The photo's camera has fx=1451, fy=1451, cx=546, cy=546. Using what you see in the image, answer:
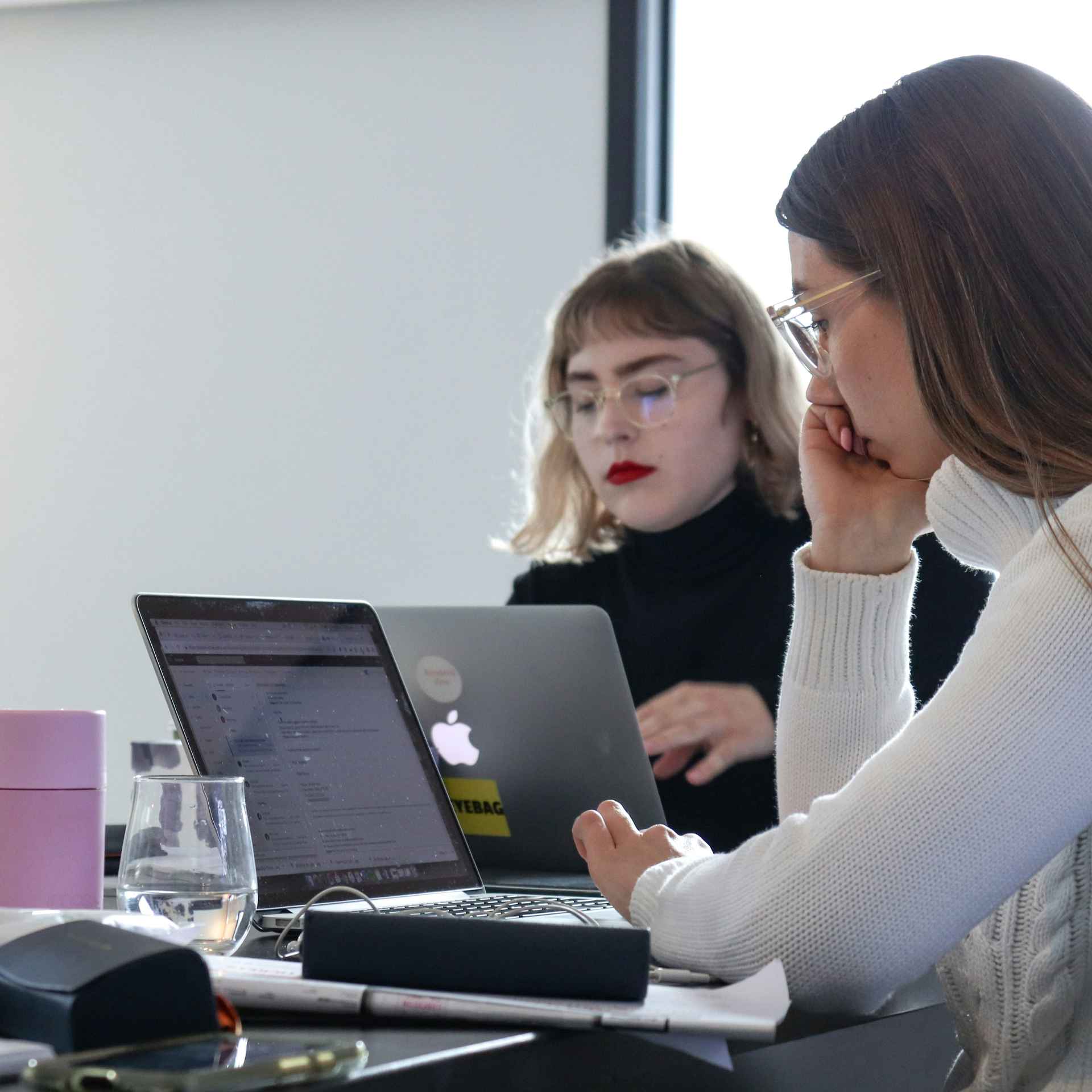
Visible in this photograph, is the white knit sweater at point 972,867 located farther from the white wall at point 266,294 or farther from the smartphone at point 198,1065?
the white wall at point 266,294

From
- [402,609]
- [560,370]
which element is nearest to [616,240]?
[560,370]

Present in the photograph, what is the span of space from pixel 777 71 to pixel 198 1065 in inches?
119

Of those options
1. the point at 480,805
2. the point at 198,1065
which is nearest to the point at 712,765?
the point at 480,805

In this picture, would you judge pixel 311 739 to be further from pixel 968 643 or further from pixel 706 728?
pixel 706 728

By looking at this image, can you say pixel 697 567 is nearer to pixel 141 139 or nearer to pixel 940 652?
pixel 940 652

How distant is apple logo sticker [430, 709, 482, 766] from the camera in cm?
153

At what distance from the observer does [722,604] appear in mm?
2383

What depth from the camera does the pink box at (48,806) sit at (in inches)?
38.4

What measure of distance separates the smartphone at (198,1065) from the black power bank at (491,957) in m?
0.08

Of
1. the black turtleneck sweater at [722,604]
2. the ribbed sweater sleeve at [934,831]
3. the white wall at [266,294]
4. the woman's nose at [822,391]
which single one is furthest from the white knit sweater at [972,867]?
the white wall at [266,294]

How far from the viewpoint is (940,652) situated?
2.21m

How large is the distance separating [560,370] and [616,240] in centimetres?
94

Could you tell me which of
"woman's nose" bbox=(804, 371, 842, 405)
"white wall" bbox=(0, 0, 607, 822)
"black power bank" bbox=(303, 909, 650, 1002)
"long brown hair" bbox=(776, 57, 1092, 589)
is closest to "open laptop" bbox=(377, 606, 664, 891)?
"woman's nose" bbox=(804, 371, 842, 405)

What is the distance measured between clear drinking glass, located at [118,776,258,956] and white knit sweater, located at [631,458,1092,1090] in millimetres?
262
